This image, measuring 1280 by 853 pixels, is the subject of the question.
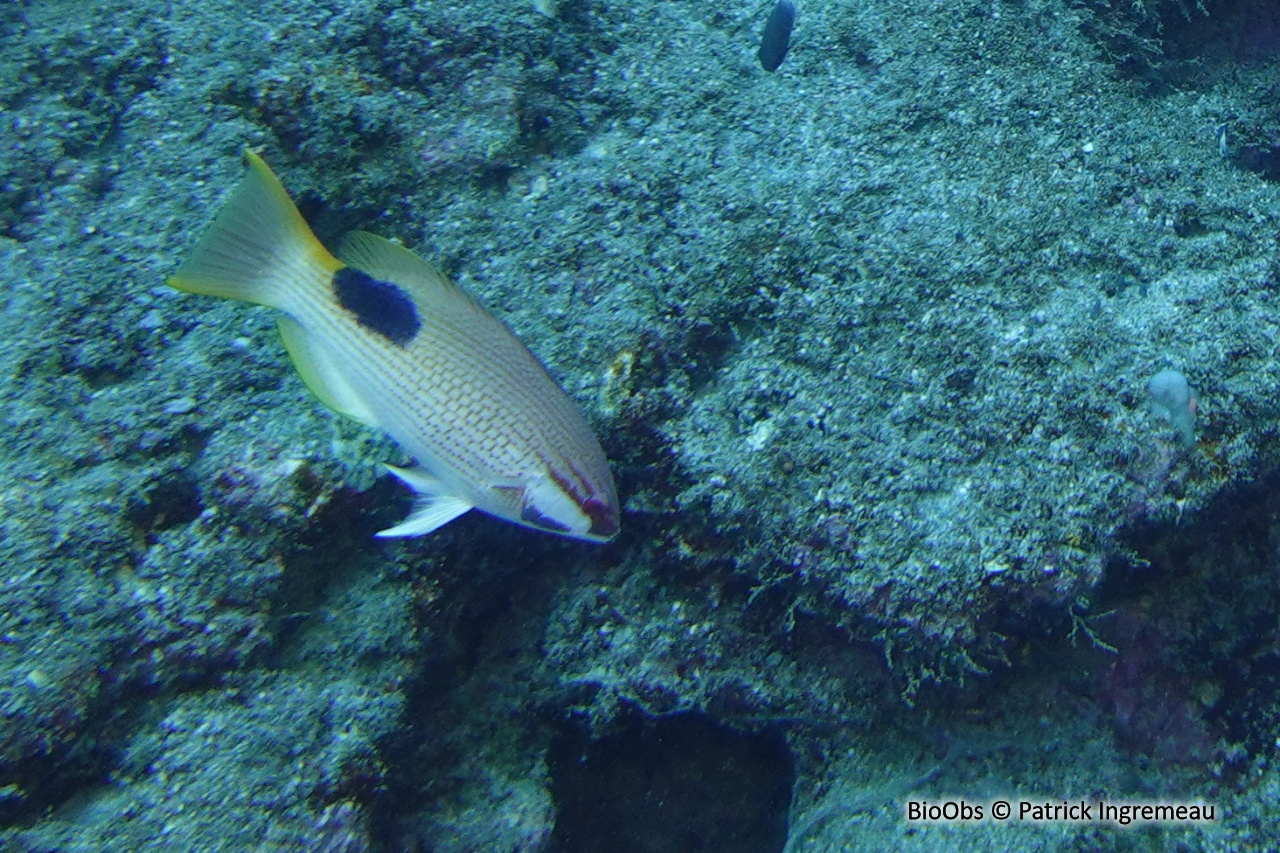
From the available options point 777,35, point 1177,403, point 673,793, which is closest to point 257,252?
point 777,35

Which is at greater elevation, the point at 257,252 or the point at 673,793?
the point at 257,252

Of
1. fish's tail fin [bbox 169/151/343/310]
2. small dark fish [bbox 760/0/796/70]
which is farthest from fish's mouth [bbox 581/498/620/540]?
small dark fish [bbox 760/0/796/70]

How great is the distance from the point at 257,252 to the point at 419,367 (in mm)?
517

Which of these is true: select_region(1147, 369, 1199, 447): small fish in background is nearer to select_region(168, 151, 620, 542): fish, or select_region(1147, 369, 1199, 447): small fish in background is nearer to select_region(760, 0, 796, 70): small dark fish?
select_region(168, 151, 620, 542): fish

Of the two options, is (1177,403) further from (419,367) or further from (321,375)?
(321,375)

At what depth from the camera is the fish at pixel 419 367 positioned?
1679 mm

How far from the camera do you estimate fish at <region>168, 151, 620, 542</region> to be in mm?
1679

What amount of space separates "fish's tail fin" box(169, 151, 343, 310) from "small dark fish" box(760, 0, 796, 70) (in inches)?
70.4

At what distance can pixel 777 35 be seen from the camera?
259 cm

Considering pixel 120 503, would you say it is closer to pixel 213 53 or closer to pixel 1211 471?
pixel 213 53

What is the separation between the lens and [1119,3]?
2.66 m

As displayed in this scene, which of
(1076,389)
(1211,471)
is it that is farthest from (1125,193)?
(1211,471)

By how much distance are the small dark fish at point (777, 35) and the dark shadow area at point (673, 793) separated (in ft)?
7.89

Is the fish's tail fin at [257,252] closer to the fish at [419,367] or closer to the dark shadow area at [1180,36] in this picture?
A: the fish at [419,367]
